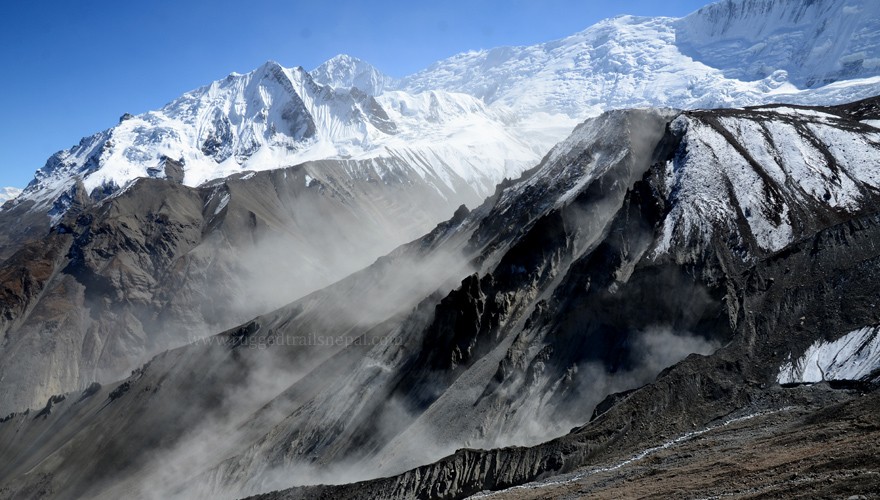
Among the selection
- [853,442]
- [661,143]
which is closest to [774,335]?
[853,442]

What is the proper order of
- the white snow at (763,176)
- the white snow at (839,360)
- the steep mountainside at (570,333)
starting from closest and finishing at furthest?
1. the white snow at (839,360)
2. the steep mountainside at (570,333)
3. the white snow at (763,176)

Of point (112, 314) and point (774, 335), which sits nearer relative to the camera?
point (774, 335)

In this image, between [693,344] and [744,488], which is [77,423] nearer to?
[693,344]

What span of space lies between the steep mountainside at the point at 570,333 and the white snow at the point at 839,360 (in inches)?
22.9

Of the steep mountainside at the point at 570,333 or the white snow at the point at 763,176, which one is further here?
the white snow at the point at 763,176

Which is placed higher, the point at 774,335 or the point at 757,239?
the point at 757,239

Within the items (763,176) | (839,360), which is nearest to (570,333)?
(839,360)

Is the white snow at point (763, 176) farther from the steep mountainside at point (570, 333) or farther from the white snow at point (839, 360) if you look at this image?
the white snow at point (839, 360)

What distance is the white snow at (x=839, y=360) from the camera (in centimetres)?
3728

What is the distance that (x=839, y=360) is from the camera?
1540 inches

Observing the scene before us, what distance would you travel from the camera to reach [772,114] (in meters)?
78.6

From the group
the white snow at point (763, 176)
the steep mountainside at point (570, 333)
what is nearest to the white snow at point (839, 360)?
the steep mountainside at point (570, 333)

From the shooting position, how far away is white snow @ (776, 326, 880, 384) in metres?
37.3

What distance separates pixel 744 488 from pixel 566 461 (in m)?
17.5
